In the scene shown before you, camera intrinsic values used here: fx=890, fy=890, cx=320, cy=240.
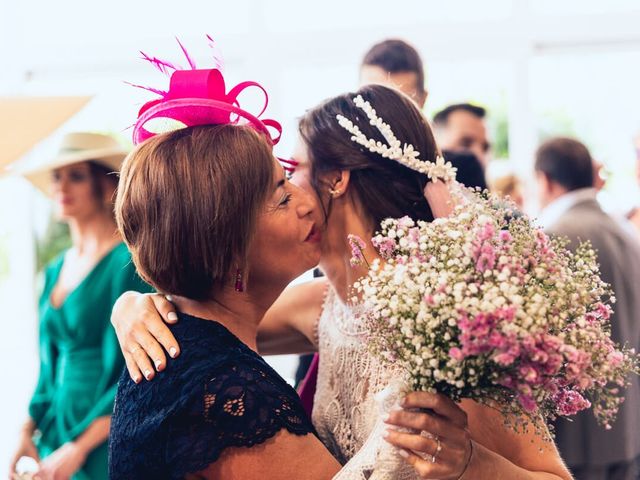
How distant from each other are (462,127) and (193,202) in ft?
9.32

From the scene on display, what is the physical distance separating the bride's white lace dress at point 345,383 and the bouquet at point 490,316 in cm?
40

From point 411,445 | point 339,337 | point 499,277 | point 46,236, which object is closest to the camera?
point 499,277

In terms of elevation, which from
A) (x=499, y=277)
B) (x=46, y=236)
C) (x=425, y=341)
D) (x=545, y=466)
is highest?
(x=499, y=277)

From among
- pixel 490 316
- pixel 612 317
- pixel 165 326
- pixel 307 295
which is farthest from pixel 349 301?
pixel 612 317

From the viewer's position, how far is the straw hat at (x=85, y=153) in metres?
3.63

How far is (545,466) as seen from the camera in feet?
5.60

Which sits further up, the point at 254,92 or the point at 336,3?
the point at 336,3

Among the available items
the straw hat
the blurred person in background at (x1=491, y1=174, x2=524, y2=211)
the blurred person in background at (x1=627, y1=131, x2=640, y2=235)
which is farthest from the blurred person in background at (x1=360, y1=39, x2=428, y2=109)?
the blurred person in background at (x1=627, y1=131, x2=640, y2=235)

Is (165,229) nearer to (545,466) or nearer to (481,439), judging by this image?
(481,439)

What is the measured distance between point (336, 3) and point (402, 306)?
16.9 feet

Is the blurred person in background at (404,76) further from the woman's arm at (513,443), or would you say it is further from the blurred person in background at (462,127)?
the woman's arm at (513,443)

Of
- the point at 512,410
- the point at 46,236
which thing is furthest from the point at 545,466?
the point at 46,236

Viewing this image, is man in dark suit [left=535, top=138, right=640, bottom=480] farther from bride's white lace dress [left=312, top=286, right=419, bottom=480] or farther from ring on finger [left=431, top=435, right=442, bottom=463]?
ring on finger [left=431, top=435, right=442, bottom=463]

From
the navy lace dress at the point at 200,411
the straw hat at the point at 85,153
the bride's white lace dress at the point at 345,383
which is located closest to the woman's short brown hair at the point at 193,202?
the navy lace dress at the point at 200,411
